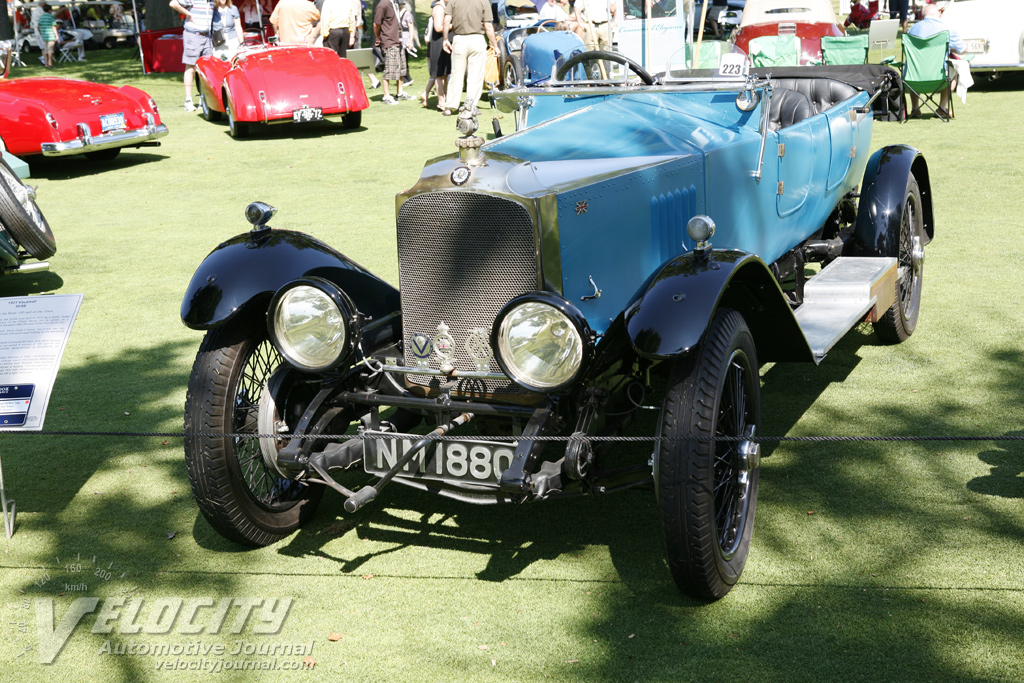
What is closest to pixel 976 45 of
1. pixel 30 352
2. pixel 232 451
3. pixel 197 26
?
pixel 197 26

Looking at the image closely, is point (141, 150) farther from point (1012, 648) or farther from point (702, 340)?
point (1012, 648)

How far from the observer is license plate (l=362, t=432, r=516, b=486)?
3178 millimetres

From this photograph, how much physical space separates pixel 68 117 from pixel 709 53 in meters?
8.16

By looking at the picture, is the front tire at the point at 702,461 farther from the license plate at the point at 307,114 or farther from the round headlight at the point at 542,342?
the license plate at the point at 307,114

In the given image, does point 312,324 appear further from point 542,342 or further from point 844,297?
point 844,297

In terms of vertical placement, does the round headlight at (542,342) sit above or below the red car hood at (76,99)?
below

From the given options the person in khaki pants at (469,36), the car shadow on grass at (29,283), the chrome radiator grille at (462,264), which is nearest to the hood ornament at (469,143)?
the chrome radiator grille at (462,264)

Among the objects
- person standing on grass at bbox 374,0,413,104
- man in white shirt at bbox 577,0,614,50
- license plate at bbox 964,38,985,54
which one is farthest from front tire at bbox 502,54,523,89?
license plate at bbox 964,38,985,54

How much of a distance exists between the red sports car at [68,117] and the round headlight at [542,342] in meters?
8.78

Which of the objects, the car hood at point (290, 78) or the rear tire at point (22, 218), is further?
the car hood at point (290, 78)

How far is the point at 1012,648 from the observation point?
2.88 meters

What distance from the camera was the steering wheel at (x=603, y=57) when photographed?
15.5 ft

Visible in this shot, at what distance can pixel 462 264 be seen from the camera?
3.41 metres

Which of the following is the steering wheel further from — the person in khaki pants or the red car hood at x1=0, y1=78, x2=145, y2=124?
the person in khaki pants
